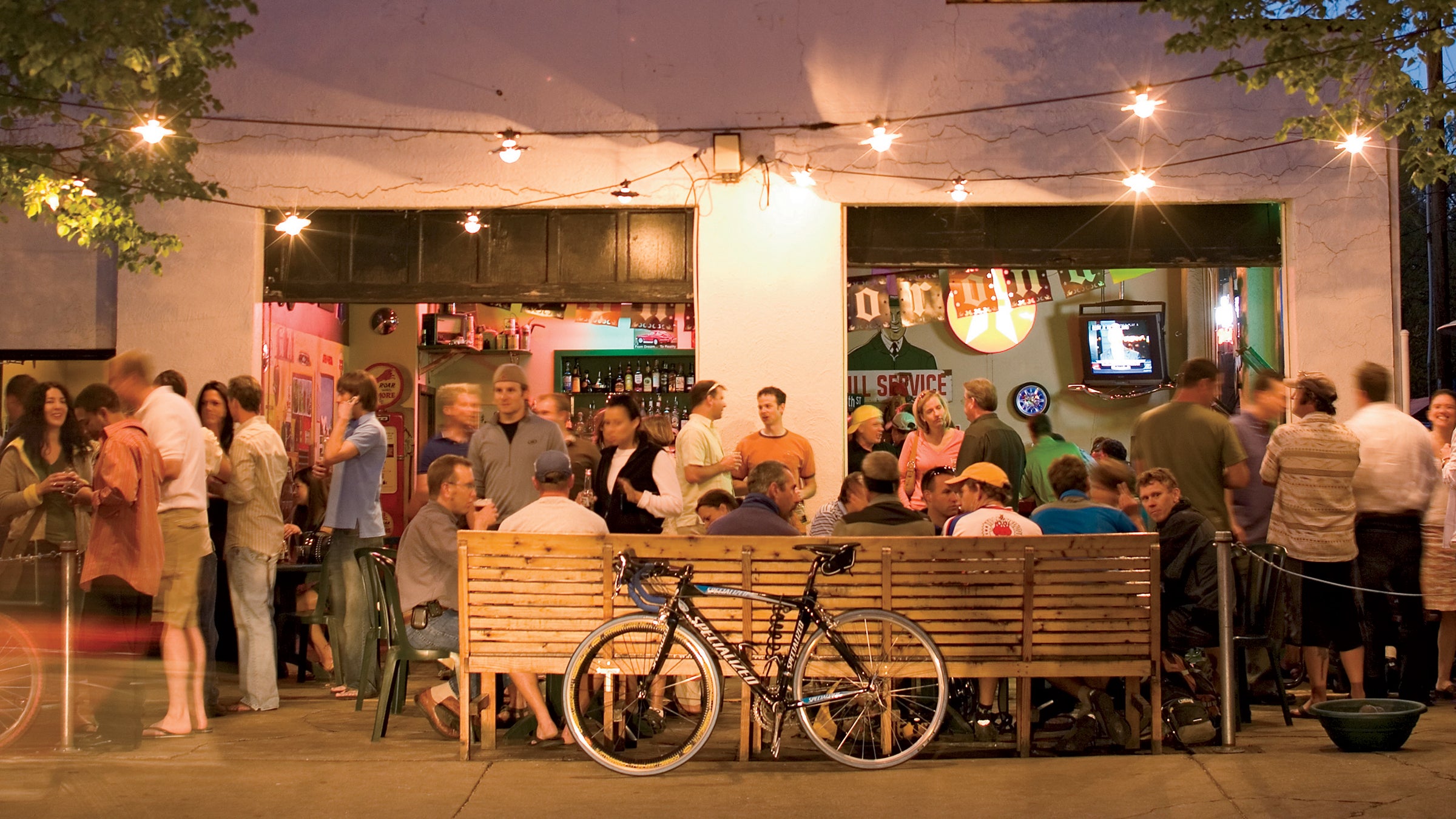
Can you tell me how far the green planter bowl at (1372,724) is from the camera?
6594mm

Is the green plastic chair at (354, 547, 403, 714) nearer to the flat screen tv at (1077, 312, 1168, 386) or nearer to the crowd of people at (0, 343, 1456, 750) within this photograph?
the crowd of people at (0, 343, 1456, 750)

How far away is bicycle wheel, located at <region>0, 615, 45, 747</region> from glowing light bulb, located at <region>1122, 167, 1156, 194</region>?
767 centimetres

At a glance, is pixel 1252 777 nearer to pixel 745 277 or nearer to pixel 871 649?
pixel 871 649

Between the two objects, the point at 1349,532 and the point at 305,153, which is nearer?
the point at 1349,532

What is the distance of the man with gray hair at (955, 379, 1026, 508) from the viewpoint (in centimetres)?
925

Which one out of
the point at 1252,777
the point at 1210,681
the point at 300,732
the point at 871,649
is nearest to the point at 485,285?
the point at 300,732

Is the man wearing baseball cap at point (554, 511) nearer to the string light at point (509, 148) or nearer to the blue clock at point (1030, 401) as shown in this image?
the string light at point (509, 148)

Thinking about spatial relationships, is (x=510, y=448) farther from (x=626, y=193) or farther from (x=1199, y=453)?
(x=1199, y=453)

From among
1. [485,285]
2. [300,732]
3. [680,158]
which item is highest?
[680,158]

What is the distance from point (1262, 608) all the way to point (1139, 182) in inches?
152

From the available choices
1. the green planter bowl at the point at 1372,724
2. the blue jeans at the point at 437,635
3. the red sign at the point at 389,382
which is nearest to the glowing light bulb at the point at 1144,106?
the green planter bowl at the point at 1372,724

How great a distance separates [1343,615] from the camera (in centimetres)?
787

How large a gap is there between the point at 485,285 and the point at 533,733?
4371 mm

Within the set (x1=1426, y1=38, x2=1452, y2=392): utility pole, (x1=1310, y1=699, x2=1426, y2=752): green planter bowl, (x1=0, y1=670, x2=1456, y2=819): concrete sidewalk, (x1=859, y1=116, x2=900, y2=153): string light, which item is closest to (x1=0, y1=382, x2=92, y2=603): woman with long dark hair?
(x1=0, y1=670, x2=1456, y2=819): concrete sidewalk
